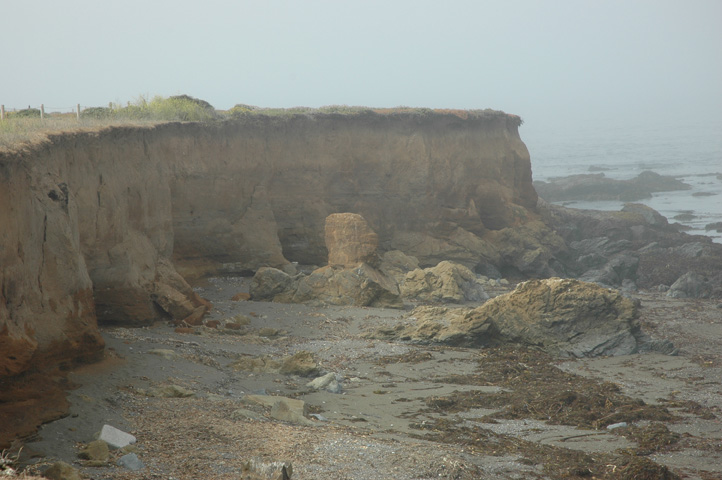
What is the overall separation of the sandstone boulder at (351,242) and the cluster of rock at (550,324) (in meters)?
3.59

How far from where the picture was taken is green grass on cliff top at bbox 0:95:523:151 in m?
12.8

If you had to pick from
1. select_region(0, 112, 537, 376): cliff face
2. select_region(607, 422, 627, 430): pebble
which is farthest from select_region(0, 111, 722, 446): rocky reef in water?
select_region(607, 422, 627, 430): pebble

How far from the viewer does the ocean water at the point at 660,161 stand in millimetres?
46938

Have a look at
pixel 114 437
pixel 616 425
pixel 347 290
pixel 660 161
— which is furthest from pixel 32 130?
pixel 660 161

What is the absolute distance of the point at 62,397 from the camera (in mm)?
8016

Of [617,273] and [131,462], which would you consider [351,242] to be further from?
[131,462]

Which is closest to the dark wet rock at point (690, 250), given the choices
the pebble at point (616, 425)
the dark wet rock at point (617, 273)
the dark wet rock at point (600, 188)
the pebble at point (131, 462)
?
the dark wet rock at point (617, 273)

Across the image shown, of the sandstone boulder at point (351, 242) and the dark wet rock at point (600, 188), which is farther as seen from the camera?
the dark wet rock at point (600, 188)

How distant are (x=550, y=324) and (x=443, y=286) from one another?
5072mm

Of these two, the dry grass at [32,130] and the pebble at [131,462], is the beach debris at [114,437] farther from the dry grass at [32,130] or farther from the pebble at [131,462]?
the dry grass at [32,130]

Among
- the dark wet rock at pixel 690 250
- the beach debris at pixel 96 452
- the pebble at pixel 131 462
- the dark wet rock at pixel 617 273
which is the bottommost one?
the dark wet rock at pixel 617 273

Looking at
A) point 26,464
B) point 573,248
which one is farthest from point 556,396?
point 573,248

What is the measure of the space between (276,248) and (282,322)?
19.4 ft

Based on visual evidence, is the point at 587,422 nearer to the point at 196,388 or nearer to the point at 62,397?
the point at 196,388
